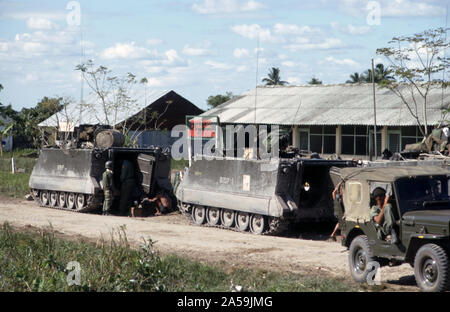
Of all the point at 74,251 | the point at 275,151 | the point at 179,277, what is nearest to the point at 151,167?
the point at 275,151

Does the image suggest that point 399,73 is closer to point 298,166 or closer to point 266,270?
point 298,166

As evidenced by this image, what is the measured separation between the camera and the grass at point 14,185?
2794 cm

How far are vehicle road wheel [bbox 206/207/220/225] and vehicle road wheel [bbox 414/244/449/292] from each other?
10.2 m

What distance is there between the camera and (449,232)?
9156 mm

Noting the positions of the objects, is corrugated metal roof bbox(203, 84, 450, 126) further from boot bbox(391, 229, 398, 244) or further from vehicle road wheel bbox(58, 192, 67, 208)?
boot bbox(391, 229, 398, 244)

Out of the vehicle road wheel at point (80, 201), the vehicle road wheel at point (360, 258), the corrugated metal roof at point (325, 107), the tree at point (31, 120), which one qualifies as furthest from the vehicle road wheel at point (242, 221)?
the tree at point (31, 120)

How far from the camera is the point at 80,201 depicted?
23344 millimetres

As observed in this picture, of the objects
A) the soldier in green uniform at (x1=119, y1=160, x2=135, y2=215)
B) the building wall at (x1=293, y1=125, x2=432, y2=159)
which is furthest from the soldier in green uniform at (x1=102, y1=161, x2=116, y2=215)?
the building wall at (x1=293, y1=125, x2=432, y2=159)

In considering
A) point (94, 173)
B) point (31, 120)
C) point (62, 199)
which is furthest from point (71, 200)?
point (31, 120)

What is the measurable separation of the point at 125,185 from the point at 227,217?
441cm

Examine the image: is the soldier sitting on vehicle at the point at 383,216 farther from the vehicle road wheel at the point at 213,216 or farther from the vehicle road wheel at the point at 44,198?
the vehicle road wheel at the point at 44,198

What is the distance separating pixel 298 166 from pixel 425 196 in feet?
22.1

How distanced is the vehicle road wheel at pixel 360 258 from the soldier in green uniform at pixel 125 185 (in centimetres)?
1223

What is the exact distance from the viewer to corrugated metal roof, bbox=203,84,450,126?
3097 cm
